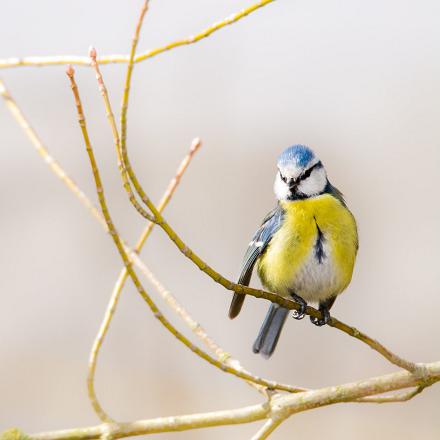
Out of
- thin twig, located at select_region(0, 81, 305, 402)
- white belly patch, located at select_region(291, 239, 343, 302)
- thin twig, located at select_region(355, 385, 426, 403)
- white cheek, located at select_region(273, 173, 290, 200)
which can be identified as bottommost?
thin twig, located at select_region(355, 385, 426, 403)

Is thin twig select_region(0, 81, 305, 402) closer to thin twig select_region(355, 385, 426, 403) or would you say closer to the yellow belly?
thin twig select_region(355, 385, 426, 403)

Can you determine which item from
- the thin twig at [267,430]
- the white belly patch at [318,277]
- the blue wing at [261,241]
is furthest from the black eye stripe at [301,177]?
the thin twig at [267,430]

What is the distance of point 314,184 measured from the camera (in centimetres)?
272

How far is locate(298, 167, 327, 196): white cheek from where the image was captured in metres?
2.69

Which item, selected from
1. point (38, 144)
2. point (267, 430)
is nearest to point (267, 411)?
point (267, 430)

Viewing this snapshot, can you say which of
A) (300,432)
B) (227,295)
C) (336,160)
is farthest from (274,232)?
(336,160)

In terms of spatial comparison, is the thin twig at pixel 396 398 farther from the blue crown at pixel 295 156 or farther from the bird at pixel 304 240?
the blue crown at pixel 295 156

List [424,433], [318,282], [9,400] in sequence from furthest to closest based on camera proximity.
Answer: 1. [9,400]
2. [424,433]
3. [318,282]

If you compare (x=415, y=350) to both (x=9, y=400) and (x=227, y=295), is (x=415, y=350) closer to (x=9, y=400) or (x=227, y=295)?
(x=227, y=295)

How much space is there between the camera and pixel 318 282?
2648 millimetres

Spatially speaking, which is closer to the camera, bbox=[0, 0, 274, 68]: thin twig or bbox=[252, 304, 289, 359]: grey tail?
bbox=[0, 0, 274, 68]: thin twig

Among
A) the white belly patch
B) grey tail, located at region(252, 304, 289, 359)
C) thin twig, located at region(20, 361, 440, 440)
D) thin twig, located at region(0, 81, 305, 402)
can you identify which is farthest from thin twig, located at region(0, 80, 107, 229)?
grey tail, located at region(252, 304, 289, 359)

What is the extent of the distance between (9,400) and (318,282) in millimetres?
3078

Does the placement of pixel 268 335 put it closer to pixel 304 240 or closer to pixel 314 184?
pixel 304 240
